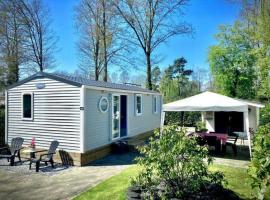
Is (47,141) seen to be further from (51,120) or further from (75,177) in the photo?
(75,177)

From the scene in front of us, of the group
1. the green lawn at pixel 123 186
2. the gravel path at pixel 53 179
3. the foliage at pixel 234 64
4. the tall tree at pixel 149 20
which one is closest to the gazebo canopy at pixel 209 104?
the green lawn at pixel 123 186

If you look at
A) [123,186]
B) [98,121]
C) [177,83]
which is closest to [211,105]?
[98,121]

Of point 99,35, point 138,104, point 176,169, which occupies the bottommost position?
point 176,169

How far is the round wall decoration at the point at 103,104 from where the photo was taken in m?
10.4

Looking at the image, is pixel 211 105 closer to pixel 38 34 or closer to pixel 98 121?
pixel 98 121

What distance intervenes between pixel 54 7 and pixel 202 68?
2080 centimetres

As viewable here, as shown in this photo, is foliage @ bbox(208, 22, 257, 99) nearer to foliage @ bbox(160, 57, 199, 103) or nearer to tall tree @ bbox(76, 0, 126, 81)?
foliage @ bbox(160, 57, 199, 103)

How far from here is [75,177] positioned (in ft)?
25.4

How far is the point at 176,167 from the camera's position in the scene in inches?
194

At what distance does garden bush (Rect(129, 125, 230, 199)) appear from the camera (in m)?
4.74

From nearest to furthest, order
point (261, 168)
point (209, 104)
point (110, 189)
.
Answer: point (261, 168)
point (110, 189)
point (209, 104)

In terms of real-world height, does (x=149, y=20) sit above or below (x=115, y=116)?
above

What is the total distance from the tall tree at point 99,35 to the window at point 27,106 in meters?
12.8

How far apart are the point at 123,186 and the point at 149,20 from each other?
18.1 m
